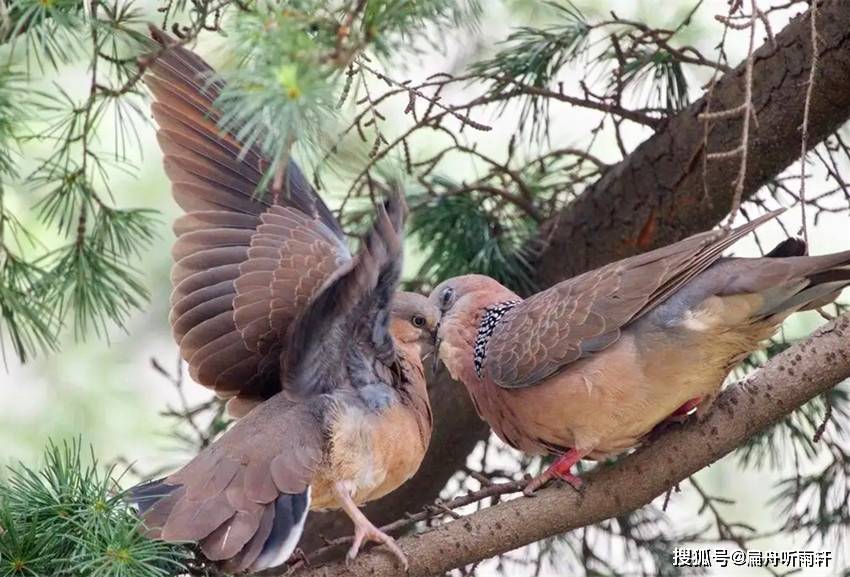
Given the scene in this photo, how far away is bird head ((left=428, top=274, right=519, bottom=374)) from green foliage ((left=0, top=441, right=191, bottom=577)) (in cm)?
129

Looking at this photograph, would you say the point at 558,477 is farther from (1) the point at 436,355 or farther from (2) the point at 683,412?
(1) the point at 436,355

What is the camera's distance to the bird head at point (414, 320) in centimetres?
342

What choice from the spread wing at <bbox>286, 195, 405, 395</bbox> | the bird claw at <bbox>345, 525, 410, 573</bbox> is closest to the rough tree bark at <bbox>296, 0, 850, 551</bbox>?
the spread wing at <bbox>286, 195, 405, 395</bbox>

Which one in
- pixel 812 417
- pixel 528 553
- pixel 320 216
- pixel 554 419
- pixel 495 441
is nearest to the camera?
pixel 554 419

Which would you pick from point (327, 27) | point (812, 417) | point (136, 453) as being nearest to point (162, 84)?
point (327, 27)

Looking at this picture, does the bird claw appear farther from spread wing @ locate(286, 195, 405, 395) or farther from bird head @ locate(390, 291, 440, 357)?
bird head @ locate(390, 291, 440, 357)

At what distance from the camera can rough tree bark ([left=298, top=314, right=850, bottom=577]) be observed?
268cm

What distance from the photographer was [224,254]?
319 cm

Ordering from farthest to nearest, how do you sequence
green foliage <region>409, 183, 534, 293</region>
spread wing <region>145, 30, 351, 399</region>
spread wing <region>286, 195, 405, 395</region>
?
green foliage <region>409, 183, 534, 293</region> < spread wing <region>145, 30, 351, 399</region> < spread wing <region>286, 195, 405, 395</region>

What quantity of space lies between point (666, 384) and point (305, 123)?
1.33 meters

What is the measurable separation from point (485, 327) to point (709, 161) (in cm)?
76

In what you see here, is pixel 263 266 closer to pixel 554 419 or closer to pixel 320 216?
pixel 320 216

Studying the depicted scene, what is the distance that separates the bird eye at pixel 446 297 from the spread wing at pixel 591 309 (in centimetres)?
25

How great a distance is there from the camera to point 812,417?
11.8ft
